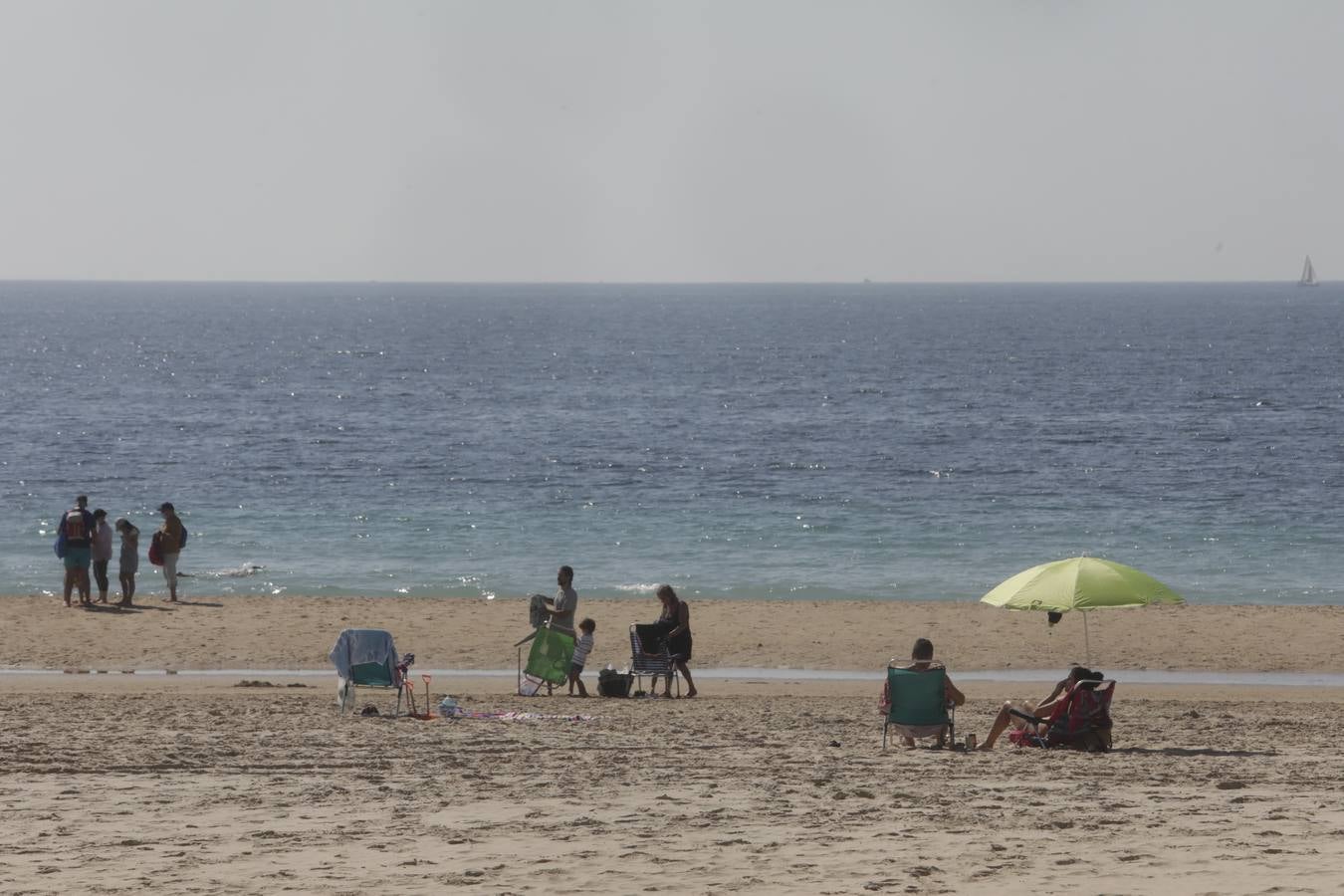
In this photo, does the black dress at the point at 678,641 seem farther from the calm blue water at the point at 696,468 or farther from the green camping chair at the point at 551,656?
the calm blue water at the point at 696,468

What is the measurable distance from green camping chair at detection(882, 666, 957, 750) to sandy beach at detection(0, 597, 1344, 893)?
237 mm

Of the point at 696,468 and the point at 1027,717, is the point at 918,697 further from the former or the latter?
the point at 696,468

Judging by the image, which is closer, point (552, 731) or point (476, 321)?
point (552, 731)

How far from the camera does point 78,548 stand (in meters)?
22.1

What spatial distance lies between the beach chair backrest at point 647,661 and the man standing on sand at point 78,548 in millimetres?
9715

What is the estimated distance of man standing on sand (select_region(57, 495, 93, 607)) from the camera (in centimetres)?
2202

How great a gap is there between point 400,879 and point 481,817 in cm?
137

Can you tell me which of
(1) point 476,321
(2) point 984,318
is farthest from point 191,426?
(2) point 984,318

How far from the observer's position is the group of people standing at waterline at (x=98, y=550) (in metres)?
22.1

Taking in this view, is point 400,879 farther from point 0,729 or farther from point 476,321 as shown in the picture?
point 476,321

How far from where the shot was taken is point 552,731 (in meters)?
13.1

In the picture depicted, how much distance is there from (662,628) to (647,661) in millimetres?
356

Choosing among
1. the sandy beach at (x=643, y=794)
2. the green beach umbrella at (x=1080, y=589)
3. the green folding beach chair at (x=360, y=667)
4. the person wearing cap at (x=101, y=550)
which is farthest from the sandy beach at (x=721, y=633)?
the green beach umbrella at (x=1080, y=589)

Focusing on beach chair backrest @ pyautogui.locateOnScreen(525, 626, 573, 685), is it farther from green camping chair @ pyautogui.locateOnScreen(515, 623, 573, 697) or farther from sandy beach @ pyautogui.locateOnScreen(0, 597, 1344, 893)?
sandy beach @ pyautogui.locateOnScreen(0, 597, 1344, 893)
